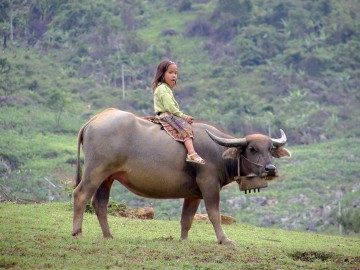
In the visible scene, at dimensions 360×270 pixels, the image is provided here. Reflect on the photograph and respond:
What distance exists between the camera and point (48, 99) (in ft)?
135

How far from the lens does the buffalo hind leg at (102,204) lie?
9352 mm

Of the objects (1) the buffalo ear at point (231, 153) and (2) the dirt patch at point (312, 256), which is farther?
(1) the buffalo ear at point (231, 153)

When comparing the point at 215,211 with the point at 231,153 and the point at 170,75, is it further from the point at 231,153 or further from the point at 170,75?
the point at 170,75

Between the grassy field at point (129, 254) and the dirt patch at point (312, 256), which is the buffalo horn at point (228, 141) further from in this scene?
the dirt patch at point (312, 256)

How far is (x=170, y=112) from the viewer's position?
9.40 m

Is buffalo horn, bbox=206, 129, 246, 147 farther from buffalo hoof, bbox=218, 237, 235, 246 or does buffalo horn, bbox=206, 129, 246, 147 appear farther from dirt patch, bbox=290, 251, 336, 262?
dirt patch, bbox=290, 251, 336, 262

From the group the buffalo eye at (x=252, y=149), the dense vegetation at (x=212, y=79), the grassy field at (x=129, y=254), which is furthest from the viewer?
the dense vegetation at (x=212, y=79)

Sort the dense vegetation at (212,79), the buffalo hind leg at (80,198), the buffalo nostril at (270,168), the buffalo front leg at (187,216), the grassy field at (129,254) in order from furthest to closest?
the dense vegetation at (212,79), the buffalo front leg at (187,216), the buffalo nostril at (270,168), the buffalo hind leg at (80,198), the grassy field at (129,254)

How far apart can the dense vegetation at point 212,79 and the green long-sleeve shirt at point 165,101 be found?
830 inches

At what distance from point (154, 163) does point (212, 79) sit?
141 ft

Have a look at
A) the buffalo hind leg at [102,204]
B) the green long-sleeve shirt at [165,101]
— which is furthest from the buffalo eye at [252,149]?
the buffalo hind leg at [102,204]

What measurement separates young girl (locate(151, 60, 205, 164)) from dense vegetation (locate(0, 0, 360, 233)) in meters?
21.1

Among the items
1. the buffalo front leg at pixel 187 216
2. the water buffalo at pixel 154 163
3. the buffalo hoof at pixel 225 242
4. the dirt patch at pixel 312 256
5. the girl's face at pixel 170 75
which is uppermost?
the girl's face at pixel 170 75

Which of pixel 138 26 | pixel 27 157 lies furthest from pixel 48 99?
pixel 138 26
